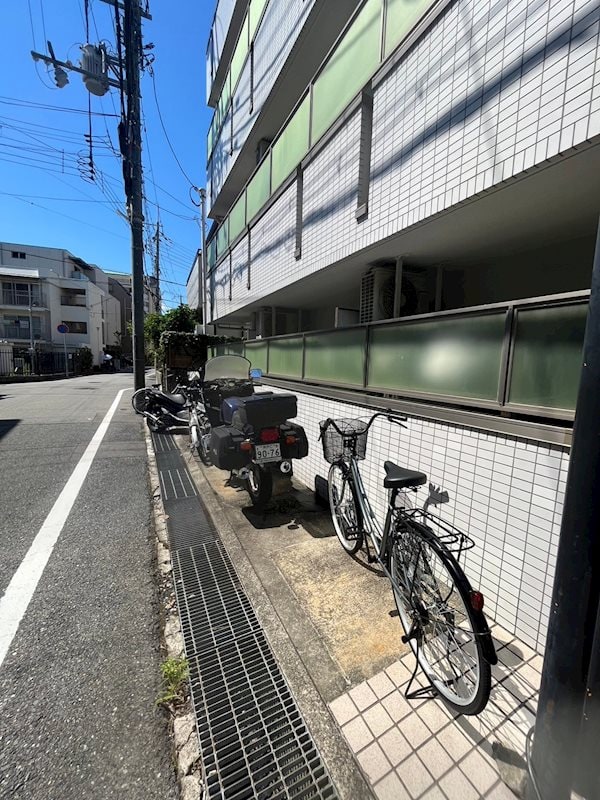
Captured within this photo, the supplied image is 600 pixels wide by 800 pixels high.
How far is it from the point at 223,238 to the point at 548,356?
12240 mm

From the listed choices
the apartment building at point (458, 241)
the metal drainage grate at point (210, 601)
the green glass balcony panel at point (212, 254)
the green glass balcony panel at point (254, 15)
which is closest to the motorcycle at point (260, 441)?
the apartment building at point (458, 241)

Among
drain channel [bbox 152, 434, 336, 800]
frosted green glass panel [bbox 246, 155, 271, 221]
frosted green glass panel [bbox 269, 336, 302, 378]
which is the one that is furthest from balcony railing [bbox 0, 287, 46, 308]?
drain channel [bbox 152, 434, 336, 800]

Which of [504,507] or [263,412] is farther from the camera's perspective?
[263,412]

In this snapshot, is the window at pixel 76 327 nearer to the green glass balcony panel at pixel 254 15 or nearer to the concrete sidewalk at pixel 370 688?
the green glass balcony panel at pixel 254 15

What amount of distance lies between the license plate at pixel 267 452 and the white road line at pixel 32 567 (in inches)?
83.8

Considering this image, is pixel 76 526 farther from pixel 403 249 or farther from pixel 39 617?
pixel 403 249

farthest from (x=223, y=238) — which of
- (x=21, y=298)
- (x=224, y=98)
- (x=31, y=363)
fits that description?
(x=21, y=298)

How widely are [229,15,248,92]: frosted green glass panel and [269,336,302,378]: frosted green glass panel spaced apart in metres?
9.10

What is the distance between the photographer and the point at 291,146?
6465 millimetres

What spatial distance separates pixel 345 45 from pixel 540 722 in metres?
6.82

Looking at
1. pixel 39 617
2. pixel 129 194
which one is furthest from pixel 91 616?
pixel 129 194

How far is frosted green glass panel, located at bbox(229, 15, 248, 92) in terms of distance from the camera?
387 inches

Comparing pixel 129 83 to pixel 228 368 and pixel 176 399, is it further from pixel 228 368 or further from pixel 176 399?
pixel 228 368

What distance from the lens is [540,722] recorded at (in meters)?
1.36
